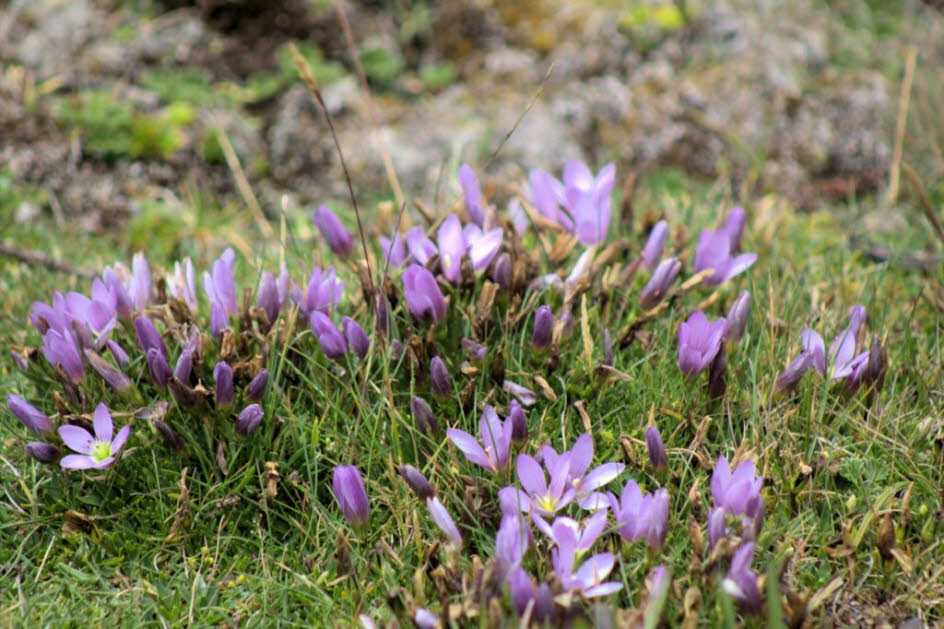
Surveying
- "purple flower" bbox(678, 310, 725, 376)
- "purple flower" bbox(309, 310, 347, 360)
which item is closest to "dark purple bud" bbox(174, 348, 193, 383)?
"purple flower" bbox(309, 310, 347, 360)

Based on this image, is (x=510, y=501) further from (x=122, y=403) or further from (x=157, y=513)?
(x=122, y=403)

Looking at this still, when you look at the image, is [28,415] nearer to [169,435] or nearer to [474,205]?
[169,435]

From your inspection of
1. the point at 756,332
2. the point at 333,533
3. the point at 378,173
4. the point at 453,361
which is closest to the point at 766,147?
the point at 378,173

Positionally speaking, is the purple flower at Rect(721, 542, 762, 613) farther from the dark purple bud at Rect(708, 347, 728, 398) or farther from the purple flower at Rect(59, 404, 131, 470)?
the purple flower at Rect(59, 404, 131, 470)

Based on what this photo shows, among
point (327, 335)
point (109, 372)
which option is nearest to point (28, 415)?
point (109, 372)

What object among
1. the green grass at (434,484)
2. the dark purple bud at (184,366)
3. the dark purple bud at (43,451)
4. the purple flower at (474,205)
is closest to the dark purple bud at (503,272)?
the green grass at (434,484)

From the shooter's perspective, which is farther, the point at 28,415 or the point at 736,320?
the point at 736,320
